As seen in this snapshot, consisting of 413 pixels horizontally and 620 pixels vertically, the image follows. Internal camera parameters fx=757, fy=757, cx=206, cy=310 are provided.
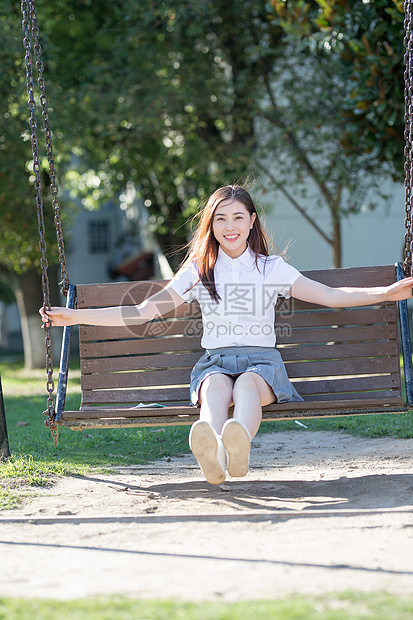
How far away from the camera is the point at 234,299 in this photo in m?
4.16

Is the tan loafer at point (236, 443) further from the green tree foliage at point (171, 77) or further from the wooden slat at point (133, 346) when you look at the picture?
the green tree foliage at point (171, 77)

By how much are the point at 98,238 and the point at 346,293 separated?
1139 inches

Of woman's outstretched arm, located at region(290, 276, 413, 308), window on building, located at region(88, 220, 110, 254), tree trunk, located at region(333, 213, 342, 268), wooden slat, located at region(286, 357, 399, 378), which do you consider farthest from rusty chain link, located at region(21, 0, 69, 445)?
window on building, located at region(88, 220, 110, 254)

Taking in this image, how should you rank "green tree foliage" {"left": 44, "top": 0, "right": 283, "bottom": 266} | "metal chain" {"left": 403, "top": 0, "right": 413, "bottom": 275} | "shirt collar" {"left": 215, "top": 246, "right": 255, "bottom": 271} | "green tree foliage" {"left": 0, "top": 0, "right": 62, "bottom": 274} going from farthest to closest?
"green tree foliage" {"left": 44, "top": 0, "right": 283, "bottom": 266} < "green tree foliage" {"left": 0, "top": 0, "right": 62, "bottom": 274} < "shirt collar" {"left": 215, "top": 246, "right": 255, "bottom": 271} < "metal chain" {"left": 403, "top": 0, "right": 413, "bottom": 275}

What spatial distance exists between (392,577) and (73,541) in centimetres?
133

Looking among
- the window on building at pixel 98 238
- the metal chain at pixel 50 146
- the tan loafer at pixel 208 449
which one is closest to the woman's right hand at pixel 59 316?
the metal chain at pixel 50 146

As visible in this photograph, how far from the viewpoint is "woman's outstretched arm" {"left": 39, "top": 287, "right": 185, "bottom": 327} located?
4176 mm

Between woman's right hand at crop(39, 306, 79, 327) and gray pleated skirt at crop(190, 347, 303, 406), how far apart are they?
0.74m

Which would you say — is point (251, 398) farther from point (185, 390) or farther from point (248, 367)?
point (185, 390)

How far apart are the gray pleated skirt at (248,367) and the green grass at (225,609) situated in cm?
163

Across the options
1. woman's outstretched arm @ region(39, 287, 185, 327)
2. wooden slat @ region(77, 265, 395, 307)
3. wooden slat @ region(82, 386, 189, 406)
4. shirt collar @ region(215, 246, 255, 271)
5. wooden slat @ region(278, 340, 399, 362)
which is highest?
shirt collar @ region(215, 246, 255, 271)

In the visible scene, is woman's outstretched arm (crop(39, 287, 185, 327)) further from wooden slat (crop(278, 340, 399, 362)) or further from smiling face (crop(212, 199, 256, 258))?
wooden slat (crop(278, 340, 399, 362))

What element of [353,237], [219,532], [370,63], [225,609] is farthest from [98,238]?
[225,609]

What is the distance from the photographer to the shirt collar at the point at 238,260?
4277 mm
